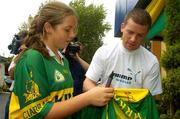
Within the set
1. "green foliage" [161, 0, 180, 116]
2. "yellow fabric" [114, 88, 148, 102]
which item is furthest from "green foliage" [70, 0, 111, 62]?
"yellow fabric" [114, 88, 148, 102]

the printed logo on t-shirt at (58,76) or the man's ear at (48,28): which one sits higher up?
the man's ear at (48,28)

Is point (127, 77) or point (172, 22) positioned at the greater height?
point (172, 22)

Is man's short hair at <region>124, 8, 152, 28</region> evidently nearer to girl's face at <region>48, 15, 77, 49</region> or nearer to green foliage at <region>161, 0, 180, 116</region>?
girl's face at <region>48, 15, 77, 49</region>

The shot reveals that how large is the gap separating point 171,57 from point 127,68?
282 cm

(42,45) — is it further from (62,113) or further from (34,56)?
(62,113)

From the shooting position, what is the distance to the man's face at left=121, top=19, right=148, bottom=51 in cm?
325

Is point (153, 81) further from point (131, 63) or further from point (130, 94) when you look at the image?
point (130, 94)

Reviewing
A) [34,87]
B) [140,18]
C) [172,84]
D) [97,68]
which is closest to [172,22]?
[172,84]

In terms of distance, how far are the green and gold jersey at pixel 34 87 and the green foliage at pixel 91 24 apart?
37798 millimetres

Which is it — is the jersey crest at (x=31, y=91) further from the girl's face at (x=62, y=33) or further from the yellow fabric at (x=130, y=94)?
the yellow fabric at (x=130, y=94)

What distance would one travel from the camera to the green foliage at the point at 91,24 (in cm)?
4125

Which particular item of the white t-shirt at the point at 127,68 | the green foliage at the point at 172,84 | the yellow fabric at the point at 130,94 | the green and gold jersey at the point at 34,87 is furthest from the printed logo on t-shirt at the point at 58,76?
the green foliage at the point at 172,84

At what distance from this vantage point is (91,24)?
42.7 metres

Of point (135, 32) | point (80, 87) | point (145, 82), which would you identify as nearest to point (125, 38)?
point (135, 32)
